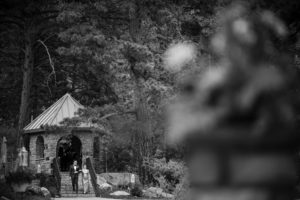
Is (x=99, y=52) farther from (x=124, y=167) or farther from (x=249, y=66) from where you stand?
(x=249, y=66)

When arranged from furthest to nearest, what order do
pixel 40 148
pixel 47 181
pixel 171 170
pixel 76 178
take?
pixel 40 148, pixel 47 181, pixel 76 178, pixel 171 170

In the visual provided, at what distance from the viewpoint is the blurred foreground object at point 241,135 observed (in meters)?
0.85

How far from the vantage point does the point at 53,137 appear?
33781 mm

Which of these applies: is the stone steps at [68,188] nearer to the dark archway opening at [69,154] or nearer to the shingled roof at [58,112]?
the shingled roof at [58,112]

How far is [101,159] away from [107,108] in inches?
439

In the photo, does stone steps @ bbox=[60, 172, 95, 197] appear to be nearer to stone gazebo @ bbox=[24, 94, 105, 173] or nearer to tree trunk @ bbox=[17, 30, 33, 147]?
stone gazebo @ bbox=[24, 94, 105, 173]

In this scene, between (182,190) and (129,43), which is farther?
(129,43)

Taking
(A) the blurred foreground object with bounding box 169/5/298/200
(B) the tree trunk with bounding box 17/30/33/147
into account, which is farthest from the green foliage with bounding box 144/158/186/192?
(A) the blurred foreground object with bounding box 169/5/298/200

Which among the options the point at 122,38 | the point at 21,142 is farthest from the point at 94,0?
the point at 21,142

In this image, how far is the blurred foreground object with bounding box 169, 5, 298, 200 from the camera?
85 centimetres

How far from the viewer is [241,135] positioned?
2.78ft

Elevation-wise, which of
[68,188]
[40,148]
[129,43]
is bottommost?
[68,188]

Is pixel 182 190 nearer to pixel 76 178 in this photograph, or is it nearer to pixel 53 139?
pixel 76 178

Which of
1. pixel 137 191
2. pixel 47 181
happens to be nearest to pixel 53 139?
pixel 47 181
